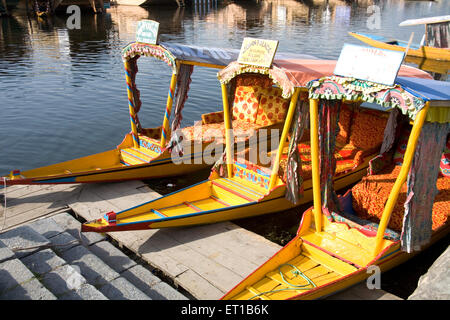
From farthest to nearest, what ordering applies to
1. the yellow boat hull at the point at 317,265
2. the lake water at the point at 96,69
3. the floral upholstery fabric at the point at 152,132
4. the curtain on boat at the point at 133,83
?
1. the lake water at the point at 96,69
2. the floral upholstery fabric at the point at 152,132
3. the curtain on boat at the point at 133,83
4. the yellow boat hull at the point at 317,265

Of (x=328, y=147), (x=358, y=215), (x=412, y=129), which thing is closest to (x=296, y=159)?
(x=328, y=147)

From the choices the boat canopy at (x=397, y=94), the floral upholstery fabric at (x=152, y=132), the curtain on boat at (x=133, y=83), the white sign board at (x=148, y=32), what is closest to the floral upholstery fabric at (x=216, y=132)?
the floral upholstery fabric at (x=152, y=132)

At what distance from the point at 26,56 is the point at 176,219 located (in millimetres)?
21209

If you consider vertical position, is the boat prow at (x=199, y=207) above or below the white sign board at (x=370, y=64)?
below

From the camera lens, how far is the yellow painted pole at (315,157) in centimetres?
561

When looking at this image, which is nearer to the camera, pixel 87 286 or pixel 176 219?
Answer: pixel 87 286

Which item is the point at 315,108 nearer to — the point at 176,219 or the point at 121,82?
the point at 176,219

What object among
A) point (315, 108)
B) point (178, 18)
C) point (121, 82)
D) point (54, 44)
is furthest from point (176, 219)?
point (178, 18)

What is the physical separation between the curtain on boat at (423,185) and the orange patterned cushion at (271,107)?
5.59 metres

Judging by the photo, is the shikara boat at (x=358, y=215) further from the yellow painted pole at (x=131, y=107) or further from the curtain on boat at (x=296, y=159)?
the yellow painted pole at (x=131, y=107)

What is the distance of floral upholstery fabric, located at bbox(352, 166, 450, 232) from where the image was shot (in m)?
6.48

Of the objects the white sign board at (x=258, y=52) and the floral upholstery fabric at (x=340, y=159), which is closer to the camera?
the white sign board at (x=258, y=52)

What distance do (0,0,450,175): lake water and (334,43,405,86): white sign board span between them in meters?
8.99

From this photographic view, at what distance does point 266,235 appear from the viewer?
7512mm
